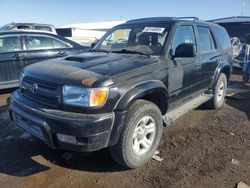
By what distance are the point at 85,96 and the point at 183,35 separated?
2.28 metres

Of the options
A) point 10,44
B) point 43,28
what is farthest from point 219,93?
point 43,28

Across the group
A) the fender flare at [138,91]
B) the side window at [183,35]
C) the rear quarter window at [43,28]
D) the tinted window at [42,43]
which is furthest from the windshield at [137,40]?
the rear quarter window at [43,28]

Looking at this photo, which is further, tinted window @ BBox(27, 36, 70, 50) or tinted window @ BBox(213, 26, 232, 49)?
tinted window @ BBox(27, 36, 70, 50)

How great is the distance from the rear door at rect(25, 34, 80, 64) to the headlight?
477 cm

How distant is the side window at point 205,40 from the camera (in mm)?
5131

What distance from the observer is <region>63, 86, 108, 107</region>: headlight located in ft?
9.93

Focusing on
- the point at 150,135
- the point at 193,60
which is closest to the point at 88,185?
the point at 150,135

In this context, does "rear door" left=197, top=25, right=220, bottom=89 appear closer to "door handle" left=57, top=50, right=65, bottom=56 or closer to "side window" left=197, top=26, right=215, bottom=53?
"side window" left=197, top=26, right=215, bottom=53

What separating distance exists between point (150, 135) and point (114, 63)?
3.53 ft

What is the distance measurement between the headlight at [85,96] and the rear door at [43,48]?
4768mm

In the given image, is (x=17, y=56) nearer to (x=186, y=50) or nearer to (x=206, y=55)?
(x=206, y=55)

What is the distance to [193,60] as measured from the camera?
469 cm

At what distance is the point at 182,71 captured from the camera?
4355 mm

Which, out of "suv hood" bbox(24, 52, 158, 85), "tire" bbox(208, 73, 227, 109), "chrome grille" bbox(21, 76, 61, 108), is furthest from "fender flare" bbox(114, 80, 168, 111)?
"tire" bbox(208, 73, 227, 109)
